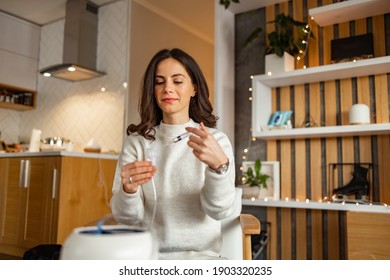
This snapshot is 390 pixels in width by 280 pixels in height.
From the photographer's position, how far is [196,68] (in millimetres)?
660

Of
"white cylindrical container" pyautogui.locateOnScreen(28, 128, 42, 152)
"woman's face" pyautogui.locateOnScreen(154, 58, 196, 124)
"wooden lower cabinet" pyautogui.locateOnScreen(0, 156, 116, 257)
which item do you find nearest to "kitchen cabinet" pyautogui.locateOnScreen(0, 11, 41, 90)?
"white cylindrical container" pyautogui.locateOnScreen(28, 128, 42, 152)

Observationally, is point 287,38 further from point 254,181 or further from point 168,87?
point 168,87

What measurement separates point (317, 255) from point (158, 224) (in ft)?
3.88

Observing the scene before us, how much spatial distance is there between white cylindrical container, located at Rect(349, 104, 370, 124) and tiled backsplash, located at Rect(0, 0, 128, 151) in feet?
4.50

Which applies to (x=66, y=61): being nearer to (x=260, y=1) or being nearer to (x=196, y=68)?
(x=260, y=1)

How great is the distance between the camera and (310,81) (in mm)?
1666

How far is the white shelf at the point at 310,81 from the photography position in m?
1.42

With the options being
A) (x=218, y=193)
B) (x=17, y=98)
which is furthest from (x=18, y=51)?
(x=218, y=193)

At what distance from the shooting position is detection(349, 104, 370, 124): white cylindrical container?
1451mm

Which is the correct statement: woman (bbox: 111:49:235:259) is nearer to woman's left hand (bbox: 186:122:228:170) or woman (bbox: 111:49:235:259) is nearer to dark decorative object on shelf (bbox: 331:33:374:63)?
woman's left hand (bbox: 186:122:228:170)

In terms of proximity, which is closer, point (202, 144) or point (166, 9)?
point (202, 144)

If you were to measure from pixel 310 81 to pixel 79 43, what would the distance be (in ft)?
4.87

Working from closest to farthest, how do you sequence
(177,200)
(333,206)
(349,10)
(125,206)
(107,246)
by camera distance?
(107,246), (125,206), (177,200), (333,206), (349,10)

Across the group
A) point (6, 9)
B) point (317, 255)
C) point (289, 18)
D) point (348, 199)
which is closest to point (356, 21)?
point (289, 18)
